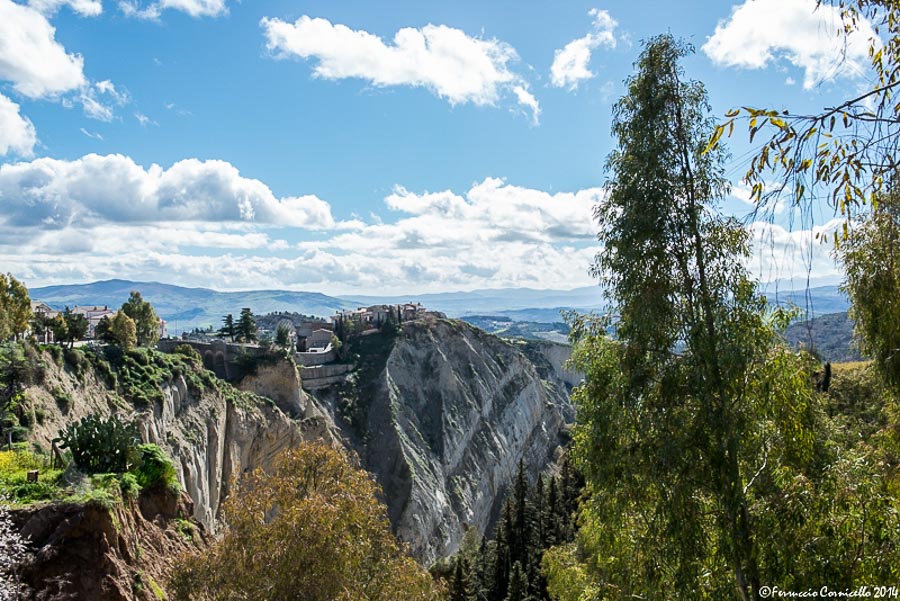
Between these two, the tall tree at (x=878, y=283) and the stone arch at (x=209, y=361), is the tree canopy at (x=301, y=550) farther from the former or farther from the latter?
the stone arch at (x=209, y=361)

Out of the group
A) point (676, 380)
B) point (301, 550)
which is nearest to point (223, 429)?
point (301, 550)

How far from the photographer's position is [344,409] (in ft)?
203

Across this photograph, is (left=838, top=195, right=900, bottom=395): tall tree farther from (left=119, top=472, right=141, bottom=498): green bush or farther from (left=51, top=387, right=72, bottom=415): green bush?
(left=51, top=387, right=72, bottom=415): green bush

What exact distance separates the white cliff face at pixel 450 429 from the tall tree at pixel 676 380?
1856 inches

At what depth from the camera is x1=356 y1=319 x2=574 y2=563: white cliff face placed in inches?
2251

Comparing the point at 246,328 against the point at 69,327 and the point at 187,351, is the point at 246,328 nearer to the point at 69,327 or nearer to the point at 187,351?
the point at 187,351

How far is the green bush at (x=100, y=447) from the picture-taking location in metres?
14.3

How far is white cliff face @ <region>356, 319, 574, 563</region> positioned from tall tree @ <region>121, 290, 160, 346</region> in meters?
22.7

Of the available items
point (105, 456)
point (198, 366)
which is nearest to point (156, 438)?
point (198, 366)

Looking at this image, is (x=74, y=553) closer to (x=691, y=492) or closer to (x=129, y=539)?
(x=129, y=539)

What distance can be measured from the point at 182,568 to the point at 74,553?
2465 mm

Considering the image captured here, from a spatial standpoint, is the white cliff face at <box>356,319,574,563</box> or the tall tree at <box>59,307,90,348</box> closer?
the tall tree at <box>59,307,90,348</box>

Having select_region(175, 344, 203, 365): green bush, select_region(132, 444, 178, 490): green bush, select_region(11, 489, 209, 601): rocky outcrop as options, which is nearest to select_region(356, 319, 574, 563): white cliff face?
select_region(175, 344, 203, 365): green bush

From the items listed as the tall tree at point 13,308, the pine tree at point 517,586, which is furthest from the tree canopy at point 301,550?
the tall tree at point 13,308
